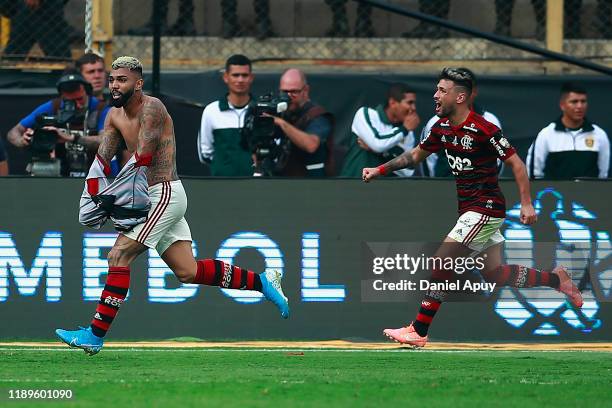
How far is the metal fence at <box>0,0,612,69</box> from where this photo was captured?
15117 mm

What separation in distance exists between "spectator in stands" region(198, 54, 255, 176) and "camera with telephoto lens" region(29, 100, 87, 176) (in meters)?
1.13

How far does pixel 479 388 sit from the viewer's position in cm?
853

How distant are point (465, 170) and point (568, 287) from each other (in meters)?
1.59

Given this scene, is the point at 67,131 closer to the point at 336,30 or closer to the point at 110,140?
the point at 110,140

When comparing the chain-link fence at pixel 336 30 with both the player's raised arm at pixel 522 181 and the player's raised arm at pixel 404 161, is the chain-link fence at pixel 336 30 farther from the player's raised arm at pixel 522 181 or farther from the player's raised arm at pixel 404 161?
the player's raised arm at pixel 522 181

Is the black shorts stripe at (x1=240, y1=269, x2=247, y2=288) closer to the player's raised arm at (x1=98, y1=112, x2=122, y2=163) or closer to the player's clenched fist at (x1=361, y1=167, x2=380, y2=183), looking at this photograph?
the player's clenched fist at (x1=361, y1=167, x2=380, y2=183)

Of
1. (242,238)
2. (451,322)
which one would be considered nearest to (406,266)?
(451,322)

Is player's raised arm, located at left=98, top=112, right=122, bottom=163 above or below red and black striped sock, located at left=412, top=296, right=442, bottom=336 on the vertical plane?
above

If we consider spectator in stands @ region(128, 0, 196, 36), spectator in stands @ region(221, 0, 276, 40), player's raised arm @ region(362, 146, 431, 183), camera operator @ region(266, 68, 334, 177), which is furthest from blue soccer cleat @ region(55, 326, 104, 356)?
spectator in stands @ region(221, 0, 276, 40)

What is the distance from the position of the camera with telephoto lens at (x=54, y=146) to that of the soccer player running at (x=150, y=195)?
2.17 metres

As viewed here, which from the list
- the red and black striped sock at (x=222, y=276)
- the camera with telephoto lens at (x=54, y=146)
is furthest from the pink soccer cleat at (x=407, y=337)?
the camera with telephoto lens at (x=54, y=146)

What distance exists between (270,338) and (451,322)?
1.60 m

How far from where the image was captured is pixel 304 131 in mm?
12711

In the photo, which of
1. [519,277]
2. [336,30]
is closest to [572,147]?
[519,277]
